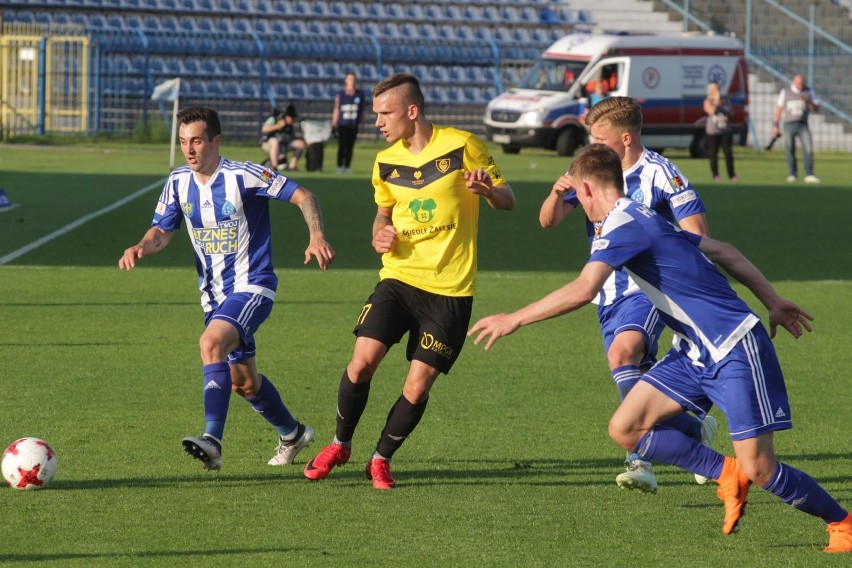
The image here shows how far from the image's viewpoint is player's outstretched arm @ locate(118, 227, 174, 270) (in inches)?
259

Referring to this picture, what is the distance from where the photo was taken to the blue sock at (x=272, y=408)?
6.89 meters

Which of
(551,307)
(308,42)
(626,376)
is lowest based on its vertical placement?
(626,376)

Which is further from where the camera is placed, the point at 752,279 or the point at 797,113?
the point at 797,113

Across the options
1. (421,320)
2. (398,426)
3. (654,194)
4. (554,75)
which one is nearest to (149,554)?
(398,426)

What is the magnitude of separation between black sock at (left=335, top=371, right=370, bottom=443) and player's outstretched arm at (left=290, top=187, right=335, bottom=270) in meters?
0.57

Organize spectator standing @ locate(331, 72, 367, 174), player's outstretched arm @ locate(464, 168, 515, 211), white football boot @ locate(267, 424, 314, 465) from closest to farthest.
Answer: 1. player's outstretched arm @ locate(464, 168, 515, 211)
2. white football boot @ locate(267, 424, 314, 465)
3. spectator standing @ locate(331, 72, 367, 174)

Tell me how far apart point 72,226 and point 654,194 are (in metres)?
12.8

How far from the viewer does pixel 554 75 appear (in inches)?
1387

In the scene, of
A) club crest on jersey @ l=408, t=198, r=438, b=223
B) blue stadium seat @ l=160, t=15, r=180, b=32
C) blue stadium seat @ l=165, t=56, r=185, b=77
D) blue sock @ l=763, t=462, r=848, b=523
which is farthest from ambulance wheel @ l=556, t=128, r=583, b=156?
blue sock @ l=763, t=462, r=848, b=523

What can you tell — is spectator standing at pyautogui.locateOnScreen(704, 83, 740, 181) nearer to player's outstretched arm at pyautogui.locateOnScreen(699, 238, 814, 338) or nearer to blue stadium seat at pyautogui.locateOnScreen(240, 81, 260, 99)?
blue stadium seat at pyautogui.locateOnScreen(240, 81, 260, 99)

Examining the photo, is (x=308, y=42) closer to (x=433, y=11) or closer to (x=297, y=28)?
(x=297, y=28)

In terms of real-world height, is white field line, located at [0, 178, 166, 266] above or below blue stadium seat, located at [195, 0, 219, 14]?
below

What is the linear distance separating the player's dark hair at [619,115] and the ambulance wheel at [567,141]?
27422 mm

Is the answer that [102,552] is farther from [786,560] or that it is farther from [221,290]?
[786,560]
